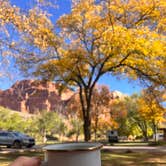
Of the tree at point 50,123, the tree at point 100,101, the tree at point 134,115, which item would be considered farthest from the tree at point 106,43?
the tree at point 50,123

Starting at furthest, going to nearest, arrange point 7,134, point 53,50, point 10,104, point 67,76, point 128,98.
→ 1. point 10,104
2. point 128,98
3. point 7,134
4. point 67,76
5. point 53,50

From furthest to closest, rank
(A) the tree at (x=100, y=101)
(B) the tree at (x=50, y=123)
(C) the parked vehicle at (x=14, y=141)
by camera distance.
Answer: (B) the tree at (x=50, y=123), (A) the tree at (x=100, y=101), (C) the parked vehicle at (x=14, y=141)

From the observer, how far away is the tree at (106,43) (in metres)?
24.2

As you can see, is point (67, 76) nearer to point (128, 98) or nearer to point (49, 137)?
point (128, 98)

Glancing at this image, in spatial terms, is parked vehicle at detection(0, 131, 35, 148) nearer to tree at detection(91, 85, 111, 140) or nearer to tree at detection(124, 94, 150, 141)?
tree at detection(91, 85, 111, 140)

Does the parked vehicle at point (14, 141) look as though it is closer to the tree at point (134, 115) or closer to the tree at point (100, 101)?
the tree at point (100, 101)

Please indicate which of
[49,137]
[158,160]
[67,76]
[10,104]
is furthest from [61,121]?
[158,160]

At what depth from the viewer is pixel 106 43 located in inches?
995

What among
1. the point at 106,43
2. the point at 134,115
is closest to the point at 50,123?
the point at 134,115

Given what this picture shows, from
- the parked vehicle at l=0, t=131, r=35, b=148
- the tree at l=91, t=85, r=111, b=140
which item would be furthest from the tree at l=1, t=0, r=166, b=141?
the tree at l=91, t=85, r=111, b=140

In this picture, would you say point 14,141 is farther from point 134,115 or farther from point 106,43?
point 134,115

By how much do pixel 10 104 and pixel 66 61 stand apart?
11272 centimetres

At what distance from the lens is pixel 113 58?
27234 mm

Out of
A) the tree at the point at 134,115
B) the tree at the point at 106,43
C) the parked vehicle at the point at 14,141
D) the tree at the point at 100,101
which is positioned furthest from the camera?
the tree at the point at 134,115
